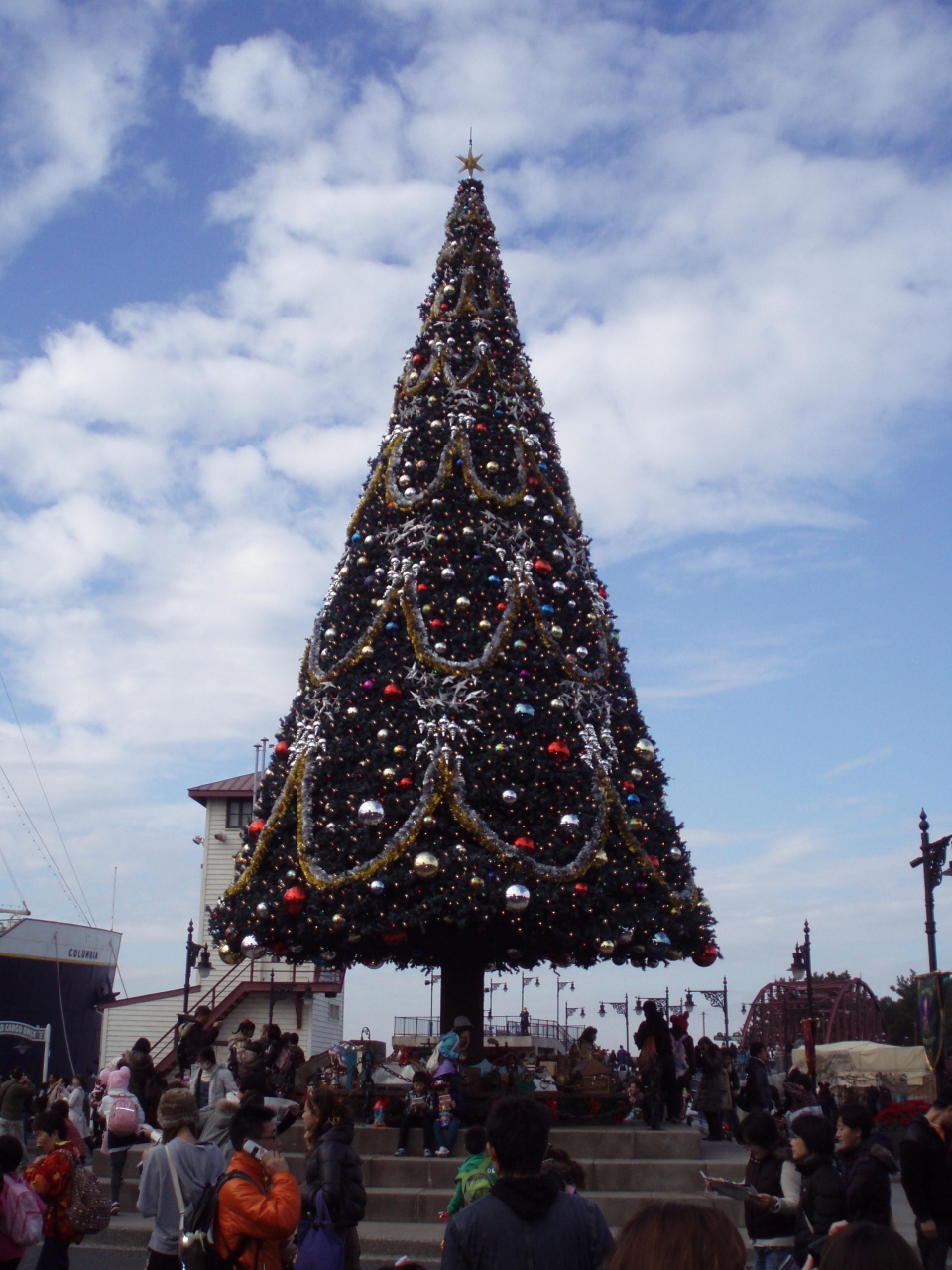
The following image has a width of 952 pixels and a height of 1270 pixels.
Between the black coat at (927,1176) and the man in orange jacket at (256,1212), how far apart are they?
3989 millimetres

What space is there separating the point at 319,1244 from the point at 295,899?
26.8 feet

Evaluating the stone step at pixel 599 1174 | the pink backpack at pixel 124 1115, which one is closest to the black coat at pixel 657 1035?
the stone step at pixel 599 1174

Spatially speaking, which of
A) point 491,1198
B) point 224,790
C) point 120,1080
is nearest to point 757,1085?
point 120,1080

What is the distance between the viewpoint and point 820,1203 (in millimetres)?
6273

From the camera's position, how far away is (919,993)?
58.6ft

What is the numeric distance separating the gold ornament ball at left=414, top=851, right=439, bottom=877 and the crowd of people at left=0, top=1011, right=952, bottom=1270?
5135 millimetres

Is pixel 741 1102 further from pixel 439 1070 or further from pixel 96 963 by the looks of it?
pixel 96 963

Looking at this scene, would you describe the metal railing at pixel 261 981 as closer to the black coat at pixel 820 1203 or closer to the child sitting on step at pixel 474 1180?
the black coat at pixel 820 1203

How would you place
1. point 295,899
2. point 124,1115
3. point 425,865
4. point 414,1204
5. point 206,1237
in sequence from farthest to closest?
point 295,899
point 425,865
point 414,1204
point 124,1115
point 206,1237

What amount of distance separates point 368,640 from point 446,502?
233 cm

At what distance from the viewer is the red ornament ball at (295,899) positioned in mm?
14344

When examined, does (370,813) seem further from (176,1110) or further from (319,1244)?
(319,1244)

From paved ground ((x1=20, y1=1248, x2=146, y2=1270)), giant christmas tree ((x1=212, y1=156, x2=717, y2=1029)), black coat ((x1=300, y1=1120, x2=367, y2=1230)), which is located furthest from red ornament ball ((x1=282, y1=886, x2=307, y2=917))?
black coat ((x1=300, y1=1120, x2=367, y2=1230))

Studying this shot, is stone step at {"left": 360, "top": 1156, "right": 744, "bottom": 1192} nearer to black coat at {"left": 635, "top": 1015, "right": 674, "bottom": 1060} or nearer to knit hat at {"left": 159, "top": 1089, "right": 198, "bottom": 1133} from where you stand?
black coat at {"left": 635, "top": 1015, "right": 674, "bottom": 1060}
